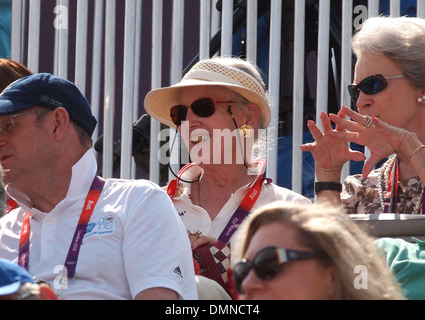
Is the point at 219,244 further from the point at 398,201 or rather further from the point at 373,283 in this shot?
the point at 373,283

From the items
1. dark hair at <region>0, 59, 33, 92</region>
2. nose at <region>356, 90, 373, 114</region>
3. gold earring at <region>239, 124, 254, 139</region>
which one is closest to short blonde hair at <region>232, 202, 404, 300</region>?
nose at <region>356, 90, 373, 114</region>

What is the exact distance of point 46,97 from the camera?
3.09 metres

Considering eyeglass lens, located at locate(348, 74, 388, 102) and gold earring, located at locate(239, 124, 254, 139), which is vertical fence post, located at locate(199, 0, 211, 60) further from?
eyeglass lens, located at locate(348, 74, 388, 102)

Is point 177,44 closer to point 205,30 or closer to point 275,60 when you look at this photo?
point 205,30

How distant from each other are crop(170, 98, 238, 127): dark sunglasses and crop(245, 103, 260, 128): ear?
0.62 ft

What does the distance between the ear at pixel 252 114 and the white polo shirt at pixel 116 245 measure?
98 centimetres

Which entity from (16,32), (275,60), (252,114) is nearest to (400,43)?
(252,114)

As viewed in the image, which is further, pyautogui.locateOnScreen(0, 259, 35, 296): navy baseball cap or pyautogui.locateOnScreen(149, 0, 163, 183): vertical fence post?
pyautogui.locateOnScreen(149, 0, 163, 183): vertical fence post

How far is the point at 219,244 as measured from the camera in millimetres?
3252

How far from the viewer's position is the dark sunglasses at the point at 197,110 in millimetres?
3676

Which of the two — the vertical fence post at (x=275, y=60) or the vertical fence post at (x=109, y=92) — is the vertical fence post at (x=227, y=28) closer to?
the vertical fence post at (x=275, y=60)

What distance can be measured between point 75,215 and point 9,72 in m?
1.22

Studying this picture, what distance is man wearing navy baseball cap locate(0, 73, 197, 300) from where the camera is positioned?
2736 mm

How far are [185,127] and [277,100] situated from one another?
1071 mm
